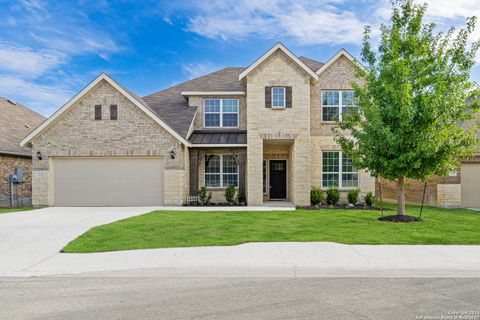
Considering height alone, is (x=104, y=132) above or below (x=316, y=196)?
above

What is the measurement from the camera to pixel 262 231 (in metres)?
9.39

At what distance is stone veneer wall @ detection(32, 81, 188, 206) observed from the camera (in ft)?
52.3

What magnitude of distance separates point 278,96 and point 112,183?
31.5 ft

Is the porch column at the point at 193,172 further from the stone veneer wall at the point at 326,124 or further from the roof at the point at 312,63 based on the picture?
the roof at the point at 312,63

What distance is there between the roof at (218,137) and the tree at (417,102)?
7400 mm

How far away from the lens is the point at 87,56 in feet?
82.0

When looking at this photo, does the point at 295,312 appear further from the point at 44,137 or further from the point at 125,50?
the point at 125,50

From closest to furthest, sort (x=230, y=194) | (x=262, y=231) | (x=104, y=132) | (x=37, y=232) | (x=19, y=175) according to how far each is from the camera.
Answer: (x=262, y=231) < (x=37, y=232) < (x=104, y=132) < (x=230, y=194) < (x=19, y=175)

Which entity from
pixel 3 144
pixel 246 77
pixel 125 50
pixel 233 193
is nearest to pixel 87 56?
pixel 125 50

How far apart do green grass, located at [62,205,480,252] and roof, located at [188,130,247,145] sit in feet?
18.2

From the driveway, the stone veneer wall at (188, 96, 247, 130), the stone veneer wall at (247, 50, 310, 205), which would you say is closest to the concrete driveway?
the driveway

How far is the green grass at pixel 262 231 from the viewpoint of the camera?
26.6 ft

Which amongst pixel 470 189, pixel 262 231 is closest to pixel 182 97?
pixel 262 231

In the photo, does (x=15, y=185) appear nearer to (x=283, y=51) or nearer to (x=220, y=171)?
(x=220, y=171)
